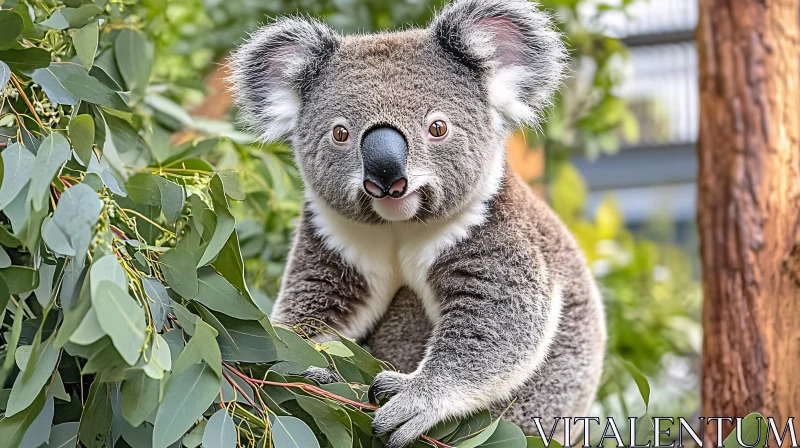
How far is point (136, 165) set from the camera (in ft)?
7.02

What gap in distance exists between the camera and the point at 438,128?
1655 mm

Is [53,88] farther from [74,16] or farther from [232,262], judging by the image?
[232,262]

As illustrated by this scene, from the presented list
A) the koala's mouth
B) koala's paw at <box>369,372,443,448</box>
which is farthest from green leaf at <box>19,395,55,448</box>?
the koala's mouth

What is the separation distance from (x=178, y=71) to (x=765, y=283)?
216 cm

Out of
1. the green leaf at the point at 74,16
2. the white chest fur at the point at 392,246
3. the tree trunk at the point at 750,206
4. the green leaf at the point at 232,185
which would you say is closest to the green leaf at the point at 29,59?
the green leaf at the point at 74,16

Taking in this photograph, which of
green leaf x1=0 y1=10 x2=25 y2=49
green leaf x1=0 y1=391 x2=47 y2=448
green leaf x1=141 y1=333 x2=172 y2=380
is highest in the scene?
green leaf x1=0 y1=10 x2=25 y2=49

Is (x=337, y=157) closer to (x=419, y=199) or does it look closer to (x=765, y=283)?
(x=419, y=199)

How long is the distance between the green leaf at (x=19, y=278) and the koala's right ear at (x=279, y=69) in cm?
80

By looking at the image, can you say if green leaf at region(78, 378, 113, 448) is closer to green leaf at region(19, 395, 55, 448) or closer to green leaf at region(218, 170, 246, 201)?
green leaf at region(19, 395, 55, 448)

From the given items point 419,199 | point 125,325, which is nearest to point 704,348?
point 419,199

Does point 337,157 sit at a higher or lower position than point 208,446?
higher

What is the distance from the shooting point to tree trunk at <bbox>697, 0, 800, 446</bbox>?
2207 millimetres

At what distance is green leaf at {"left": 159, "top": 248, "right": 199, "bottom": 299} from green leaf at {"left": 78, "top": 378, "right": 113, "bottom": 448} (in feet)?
0.59

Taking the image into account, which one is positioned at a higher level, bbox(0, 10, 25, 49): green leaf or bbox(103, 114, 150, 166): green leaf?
bbox(0, 10, 25, 49): green leaf
